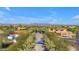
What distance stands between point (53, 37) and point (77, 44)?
200 millimetres

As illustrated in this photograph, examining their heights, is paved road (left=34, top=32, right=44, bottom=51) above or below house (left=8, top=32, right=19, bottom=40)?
below

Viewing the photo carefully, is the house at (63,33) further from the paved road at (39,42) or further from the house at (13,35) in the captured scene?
the house at (13,35)

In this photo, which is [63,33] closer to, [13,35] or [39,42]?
[39,42]

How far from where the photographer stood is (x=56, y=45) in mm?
1224

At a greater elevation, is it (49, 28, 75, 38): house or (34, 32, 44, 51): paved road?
(49, 28, 75, 38): house

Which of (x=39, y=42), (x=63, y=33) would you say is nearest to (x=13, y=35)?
(x=39, y=42)

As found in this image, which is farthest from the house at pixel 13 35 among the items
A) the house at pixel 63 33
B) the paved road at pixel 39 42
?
the house at pixel 63 33

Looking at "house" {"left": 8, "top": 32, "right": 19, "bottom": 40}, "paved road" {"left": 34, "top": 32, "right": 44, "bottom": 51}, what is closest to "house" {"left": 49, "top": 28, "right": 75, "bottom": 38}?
"paved road" {"left": 34, "top": 32, "right": 44, "bottom": 51}

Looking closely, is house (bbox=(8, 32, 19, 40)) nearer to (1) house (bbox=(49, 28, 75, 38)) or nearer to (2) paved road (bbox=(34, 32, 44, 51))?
(2) paved road (bbox=(34, 32, 44, 51))

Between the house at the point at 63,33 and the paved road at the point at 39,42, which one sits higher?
the house at the point at 63,33
